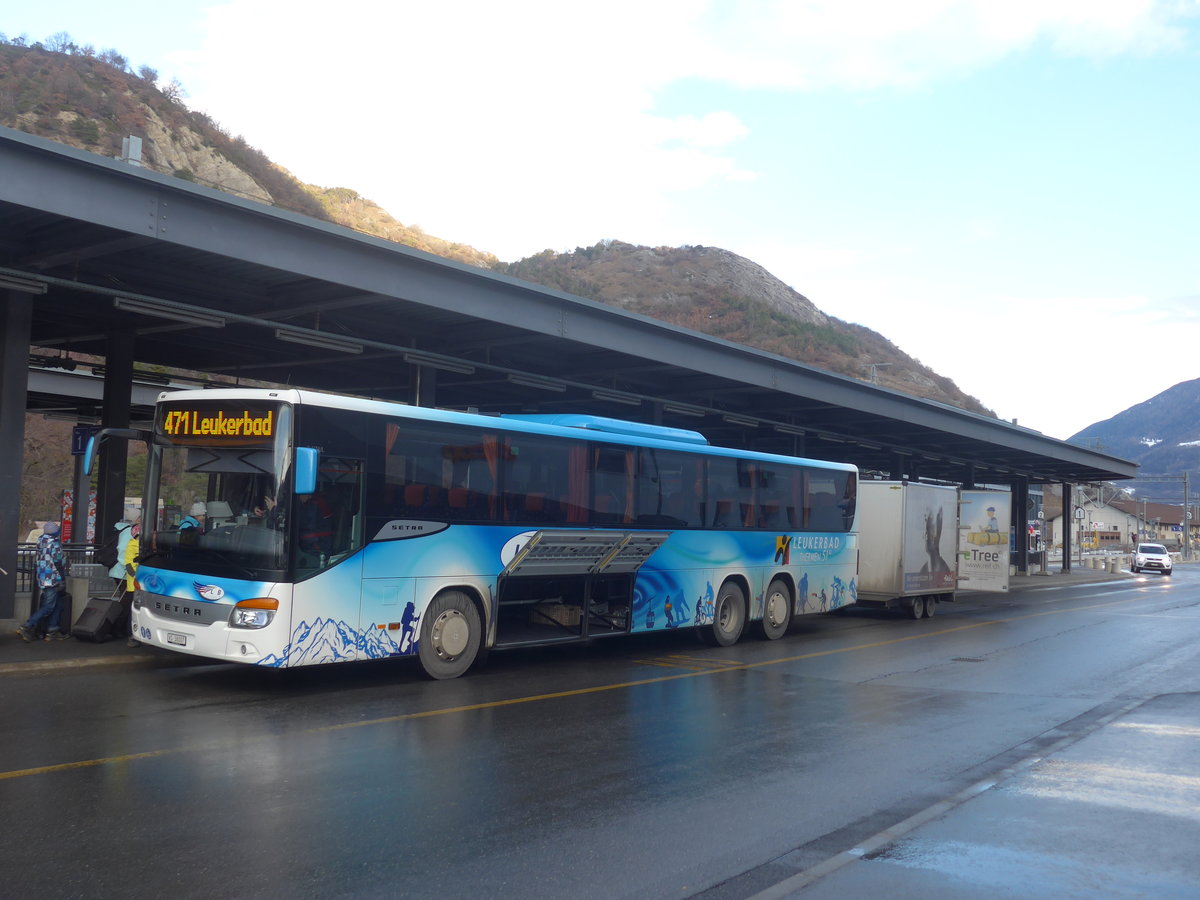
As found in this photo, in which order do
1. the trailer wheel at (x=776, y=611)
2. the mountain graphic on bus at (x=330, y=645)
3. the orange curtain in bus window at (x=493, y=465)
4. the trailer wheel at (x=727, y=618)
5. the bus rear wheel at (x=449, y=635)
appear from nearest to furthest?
the mountain graphic on bus at (x=330, y=645) → the bus rear wheel at (x=449, y=635) → the orange curtain in bus window at (x=493, y=465) → the trailer wheel at (x=727, y=618) → the trailer wheel at (x=776, y=611)

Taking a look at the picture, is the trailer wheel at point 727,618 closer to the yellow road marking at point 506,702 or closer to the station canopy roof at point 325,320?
the yellow road marking at point 506,702

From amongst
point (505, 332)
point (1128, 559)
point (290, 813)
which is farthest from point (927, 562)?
point (1128, 559)

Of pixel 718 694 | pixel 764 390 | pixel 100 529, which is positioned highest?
pixel 764 390

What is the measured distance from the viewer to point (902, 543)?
73.3ft

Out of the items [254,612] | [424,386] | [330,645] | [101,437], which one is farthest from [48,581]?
[424,386]

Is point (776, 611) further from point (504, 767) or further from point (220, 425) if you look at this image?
point (504, 767)

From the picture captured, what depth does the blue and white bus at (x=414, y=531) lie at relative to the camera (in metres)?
10.5

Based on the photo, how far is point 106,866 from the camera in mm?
5266

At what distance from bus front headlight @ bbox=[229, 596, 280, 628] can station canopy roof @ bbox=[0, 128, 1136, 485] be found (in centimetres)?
484

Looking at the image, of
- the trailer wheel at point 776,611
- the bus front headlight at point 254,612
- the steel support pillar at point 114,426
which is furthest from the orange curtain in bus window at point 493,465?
the steel support pillar at point 114,426

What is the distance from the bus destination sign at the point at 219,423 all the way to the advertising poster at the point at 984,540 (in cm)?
1985

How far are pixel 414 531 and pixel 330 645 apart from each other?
1.60m

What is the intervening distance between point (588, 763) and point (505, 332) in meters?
11.3

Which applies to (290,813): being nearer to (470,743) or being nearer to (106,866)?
(106,866)
